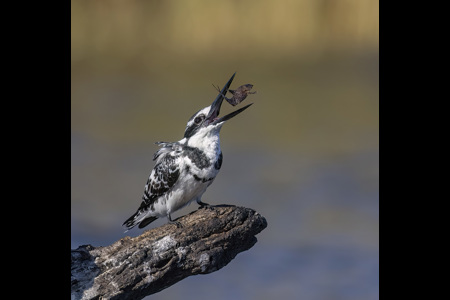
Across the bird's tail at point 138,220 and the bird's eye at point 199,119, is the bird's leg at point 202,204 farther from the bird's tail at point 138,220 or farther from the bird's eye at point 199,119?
the bird's eye at point 199,119

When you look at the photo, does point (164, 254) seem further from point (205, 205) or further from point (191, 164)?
point (191, 164)

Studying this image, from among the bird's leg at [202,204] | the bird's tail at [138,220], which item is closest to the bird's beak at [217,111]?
the bird's leg at [202,204]

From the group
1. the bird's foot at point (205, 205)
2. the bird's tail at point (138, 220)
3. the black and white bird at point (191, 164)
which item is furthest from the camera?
the bird's tail at point (138, 220)

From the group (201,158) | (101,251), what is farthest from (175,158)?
(101,251)

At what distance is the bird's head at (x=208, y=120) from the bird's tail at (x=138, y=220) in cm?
89

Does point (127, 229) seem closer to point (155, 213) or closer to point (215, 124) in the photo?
point (155, 213)

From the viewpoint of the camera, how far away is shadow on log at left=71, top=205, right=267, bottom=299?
478cm

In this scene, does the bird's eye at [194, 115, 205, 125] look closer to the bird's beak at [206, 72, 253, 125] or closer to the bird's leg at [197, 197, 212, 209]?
the bird's beak at [206, 72, 253, 125]

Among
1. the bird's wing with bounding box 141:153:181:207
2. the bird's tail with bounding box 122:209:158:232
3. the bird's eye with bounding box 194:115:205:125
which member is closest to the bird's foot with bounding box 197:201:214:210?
the bird's wing with bounding box 141:153:181:207

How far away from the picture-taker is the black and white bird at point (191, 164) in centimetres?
504

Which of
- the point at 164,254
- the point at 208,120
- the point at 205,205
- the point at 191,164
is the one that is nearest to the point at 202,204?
the point at 205,205

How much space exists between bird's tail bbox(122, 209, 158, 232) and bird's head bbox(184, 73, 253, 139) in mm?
889

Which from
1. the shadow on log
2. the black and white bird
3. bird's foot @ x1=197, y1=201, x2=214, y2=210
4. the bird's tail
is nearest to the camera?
the shadow on log

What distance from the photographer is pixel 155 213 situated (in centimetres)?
534
